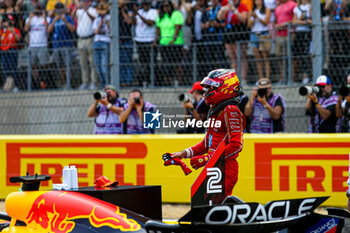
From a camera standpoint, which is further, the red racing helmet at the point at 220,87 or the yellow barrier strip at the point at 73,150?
the yellow barrier strip at the point at 73,150

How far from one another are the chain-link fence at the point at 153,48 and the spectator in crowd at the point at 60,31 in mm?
18

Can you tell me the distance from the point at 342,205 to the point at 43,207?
4943mm

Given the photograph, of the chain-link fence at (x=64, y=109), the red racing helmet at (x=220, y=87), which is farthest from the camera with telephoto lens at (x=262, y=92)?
the red racing helmet at (x=220, y=87)

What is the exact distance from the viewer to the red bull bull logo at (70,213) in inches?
166

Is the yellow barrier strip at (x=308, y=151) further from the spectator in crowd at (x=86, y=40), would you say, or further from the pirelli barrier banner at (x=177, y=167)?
the spectator in crowd at (x=86, y=40)

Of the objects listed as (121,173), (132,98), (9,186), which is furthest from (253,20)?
(9,186)

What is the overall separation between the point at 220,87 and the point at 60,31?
6.67 m

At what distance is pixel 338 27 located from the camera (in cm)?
965

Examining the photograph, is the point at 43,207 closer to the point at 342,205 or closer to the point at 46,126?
the point at 342,205

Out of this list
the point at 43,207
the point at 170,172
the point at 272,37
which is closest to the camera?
the point at 43,207

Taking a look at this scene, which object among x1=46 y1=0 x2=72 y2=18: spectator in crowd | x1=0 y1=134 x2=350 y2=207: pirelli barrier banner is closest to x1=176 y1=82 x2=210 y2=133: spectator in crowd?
x1=0 y1=134 x2=350 y2=207: pirelli barrier banner

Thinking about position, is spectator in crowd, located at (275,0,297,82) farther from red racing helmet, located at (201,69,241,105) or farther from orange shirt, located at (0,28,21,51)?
red racing helmet, located at (201,69,241,105)

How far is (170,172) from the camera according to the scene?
899 centimetres

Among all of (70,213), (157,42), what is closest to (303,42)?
(157,42)
